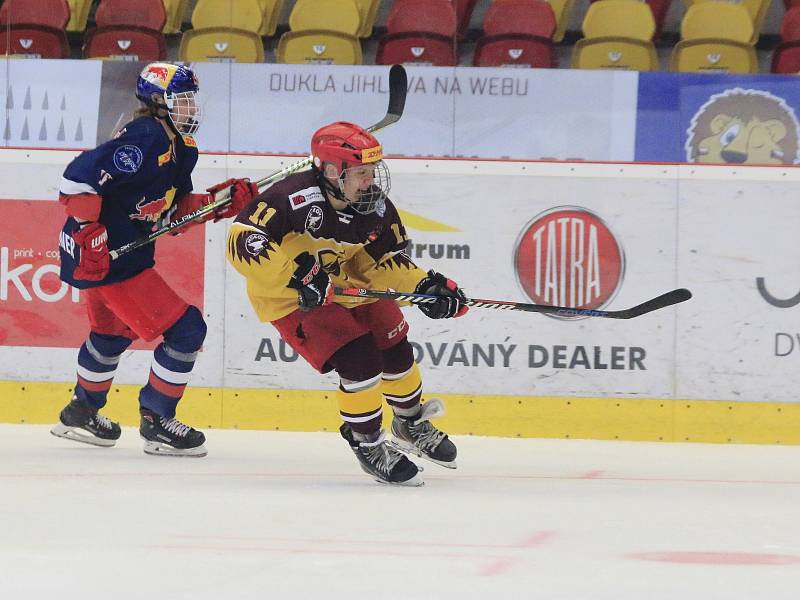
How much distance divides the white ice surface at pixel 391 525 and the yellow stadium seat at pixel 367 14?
194cm

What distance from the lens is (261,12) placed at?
517 cm

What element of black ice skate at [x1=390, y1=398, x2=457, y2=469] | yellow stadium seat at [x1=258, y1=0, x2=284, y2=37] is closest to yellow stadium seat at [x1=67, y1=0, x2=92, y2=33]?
yellow stadium seat at [x1=258, y1=0, x2=284, y2=37]

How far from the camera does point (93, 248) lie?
3639mm

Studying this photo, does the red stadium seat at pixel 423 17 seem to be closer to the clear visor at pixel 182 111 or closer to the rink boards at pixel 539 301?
the rink boards at pixel 539 301

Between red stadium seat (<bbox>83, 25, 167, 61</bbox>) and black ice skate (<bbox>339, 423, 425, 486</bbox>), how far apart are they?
230cm

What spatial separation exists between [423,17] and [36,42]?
1560 mm

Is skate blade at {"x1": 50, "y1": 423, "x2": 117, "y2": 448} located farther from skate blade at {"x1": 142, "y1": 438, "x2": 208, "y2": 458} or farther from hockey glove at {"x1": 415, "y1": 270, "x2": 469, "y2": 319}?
hockey glove at {"x1": 415, "y1": 270, "x2": 469, "y2": 319}

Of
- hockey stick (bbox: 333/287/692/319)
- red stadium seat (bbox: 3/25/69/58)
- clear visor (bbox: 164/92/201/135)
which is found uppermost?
red stadium seat (bbox: 3/25/69/58)

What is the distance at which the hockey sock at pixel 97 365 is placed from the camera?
400 cm

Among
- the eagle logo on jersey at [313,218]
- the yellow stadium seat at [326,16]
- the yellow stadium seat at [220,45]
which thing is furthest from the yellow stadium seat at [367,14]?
the eagle logo on jersey at [313,218]

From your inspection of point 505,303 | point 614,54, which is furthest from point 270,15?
point 505,303

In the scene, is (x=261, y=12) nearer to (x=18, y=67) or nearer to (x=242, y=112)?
(x=242, y=112)

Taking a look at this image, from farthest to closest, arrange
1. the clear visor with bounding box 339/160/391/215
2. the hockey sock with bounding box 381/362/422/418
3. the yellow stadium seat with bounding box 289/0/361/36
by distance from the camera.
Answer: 1. the yellow stadium seat with bounding box 289/0/361/36
2. the hockey sock with bounding box 381/362/422/418
3. the clear visor with bounding box 339/160/391/215

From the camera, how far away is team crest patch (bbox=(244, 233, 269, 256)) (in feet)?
10.7
